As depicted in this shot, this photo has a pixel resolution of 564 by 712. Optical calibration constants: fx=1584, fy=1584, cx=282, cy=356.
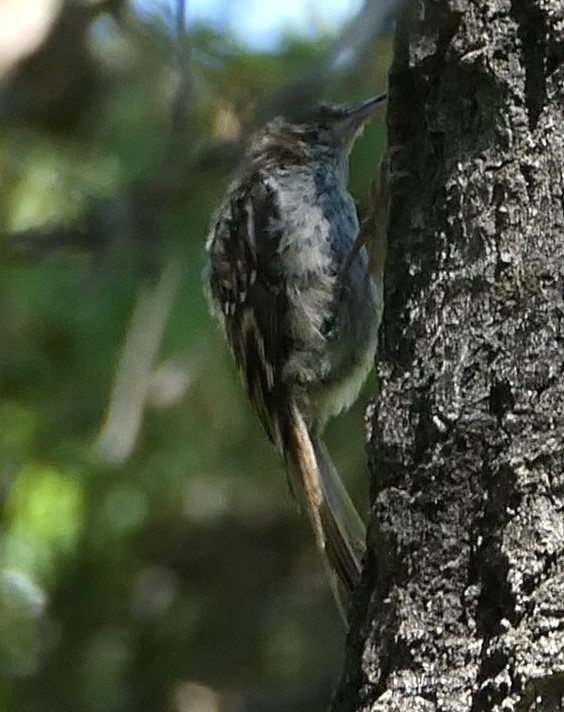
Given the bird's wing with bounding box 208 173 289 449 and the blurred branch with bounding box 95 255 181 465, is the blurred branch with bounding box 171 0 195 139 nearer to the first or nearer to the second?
the bird's wing with bounding box 208 173 289 449

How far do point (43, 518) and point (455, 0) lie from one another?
355cm

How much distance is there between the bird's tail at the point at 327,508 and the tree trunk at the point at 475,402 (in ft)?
2.64

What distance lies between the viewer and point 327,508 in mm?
3596

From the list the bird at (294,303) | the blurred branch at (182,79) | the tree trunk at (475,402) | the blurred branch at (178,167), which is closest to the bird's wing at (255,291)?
the bird at (294,303)

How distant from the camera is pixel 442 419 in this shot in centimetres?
238

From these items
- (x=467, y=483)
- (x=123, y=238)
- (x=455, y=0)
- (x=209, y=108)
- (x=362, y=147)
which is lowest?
(x=467, y=483)

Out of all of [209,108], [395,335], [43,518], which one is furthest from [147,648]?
[395,335]

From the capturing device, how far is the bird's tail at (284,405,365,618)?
3.36 m

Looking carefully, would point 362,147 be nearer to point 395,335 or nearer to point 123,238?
point 123,238

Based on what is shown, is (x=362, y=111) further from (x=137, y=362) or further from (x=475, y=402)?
(x=475, y=402)

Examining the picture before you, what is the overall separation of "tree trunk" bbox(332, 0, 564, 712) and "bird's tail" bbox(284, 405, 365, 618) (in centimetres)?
81

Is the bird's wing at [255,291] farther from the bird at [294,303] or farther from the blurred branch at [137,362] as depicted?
the blurred branch at [137,362]

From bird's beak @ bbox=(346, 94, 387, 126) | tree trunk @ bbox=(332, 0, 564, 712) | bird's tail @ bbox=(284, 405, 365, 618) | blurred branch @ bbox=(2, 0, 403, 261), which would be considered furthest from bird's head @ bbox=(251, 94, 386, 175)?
tree trunk @ bbox=(332, 0, 564, 712)

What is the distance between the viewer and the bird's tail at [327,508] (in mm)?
3360
